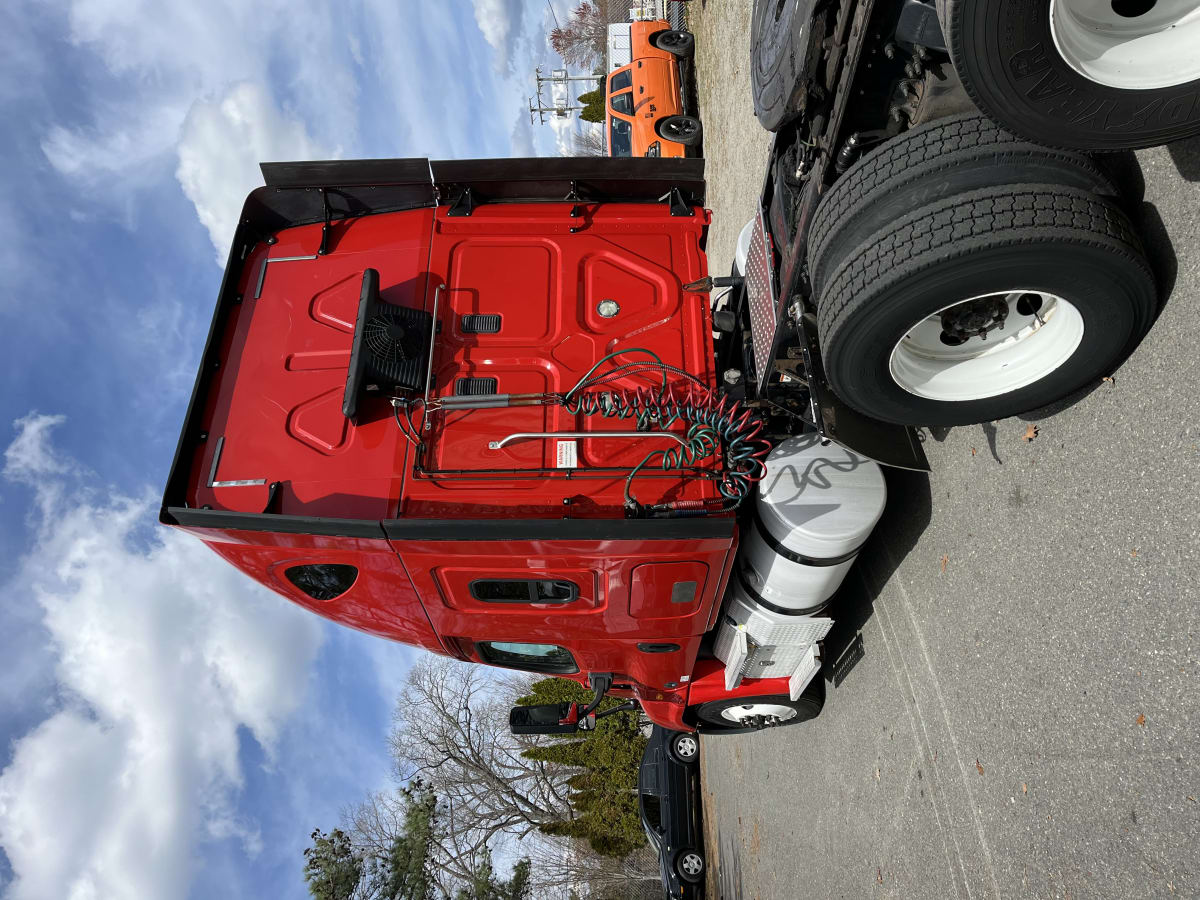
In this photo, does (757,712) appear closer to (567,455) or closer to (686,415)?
(686,415)

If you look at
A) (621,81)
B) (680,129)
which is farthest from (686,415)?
(621,81)

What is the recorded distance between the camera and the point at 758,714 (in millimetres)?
5031

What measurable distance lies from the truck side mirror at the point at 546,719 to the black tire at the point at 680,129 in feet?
25.2

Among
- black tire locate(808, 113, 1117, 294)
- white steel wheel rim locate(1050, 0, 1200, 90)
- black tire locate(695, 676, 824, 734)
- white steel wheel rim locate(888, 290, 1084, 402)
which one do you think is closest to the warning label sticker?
white steel wheel rim locate(888, 290, 1084, 402)

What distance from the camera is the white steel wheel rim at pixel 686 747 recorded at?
26.7 ft

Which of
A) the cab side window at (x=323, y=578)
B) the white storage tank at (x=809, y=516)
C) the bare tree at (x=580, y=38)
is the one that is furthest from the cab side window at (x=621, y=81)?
the bare tree at (x=580, y=38)

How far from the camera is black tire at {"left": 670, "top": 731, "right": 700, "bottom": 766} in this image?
8.12 m

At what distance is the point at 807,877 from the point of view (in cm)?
484

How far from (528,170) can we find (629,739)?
13761mm

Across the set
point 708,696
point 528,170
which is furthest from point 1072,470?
point 528,170

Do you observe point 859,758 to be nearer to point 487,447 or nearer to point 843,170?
point 487,447

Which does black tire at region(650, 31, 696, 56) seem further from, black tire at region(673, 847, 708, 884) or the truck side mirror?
black tire at region(673, 847, 708, 884)

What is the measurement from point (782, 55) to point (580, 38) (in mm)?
23842

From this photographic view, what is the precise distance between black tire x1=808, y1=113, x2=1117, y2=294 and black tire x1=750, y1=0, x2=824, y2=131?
1.21 feet
